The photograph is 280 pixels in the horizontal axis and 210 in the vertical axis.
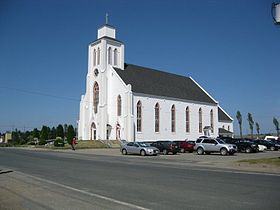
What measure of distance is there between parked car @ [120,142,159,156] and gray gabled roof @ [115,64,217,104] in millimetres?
22877

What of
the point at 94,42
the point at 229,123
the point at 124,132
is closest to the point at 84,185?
the point at 124,132

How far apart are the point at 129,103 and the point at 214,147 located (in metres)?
23.5

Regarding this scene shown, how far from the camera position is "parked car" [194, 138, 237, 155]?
111 ft

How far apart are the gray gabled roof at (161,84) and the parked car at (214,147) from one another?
2430 centimetres

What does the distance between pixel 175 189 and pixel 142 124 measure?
155 feet

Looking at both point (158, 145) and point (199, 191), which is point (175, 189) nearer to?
point (199, 191)

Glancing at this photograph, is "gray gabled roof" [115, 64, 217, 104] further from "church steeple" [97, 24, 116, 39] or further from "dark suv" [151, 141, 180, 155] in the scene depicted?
"dark suv" [151, 141, 180, 155]

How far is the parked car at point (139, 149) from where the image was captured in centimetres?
3394

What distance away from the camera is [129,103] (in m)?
55.7

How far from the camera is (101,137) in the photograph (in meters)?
58.5

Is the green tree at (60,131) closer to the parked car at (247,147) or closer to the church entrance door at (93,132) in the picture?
the church entrance door at (93,132)

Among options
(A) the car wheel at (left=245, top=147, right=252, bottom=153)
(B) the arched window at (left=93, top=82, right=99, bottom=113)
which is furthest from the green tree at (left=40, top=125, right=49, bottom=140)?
(A) the car wheel at (left=245, top=147, right=252, bottom=153)

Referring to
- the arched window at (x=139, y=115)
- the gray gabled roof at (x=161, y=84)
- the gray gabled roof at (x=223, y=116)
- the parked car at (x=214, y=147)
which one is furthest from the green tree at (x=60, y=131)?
the gray gabled roof at (x=223, y=116)

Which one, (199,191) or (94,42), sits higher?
(94,42)
